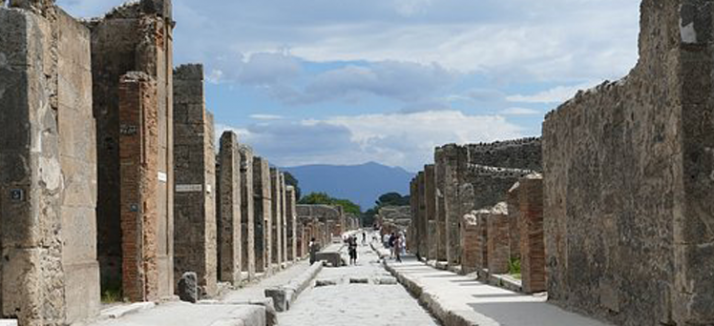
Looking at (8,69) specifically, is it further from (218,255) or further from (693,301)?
(218,255)

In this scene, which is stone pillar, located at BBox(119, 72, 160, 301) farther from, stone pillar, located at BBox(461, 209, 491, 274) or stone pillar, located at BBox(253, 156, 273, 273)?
stone pillar, located at BBox(253, 156, 273, 273)

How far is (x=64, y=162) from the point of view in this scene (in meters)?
10.9

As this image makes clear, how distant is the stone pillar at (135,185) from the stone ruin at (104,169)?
1 centimetres

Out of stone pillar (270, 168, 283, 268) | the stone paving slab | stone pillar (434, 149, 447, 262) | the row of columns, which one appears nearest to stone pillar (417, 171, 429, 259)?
the row of columns

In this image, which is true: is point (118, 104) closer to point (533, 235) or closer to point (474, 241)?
point (533, 235)

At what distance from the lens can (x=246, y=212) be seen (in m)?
27.8

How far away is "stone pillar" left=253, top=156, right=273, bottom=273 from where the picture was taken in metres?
31.0

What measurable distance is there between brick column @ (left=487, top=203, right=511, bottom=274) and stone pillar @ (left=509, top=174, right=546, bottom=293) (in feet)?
12.2

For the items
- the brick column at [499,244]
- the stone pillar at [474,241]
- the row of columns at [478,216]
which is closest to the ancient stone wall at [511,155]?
the row of columns at [478,216]

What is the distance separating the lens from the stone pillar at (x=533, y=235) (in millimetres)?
16094

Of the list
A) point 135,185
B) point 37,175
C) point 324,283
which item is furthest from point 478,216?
point 37,175

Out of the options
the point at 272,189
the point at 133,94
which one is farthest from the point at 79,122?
the point at 272,189

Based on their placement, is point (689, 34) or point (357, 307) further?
point (357, 307)

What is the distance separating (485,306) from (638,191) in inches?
171
